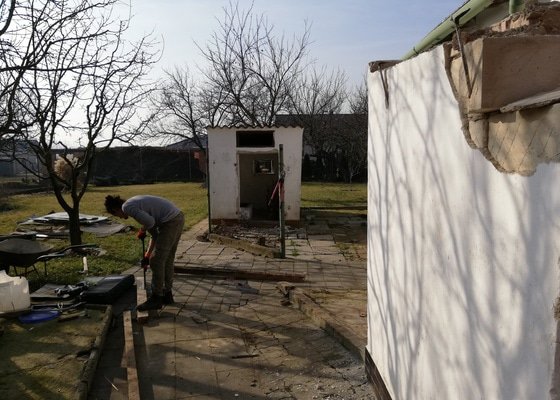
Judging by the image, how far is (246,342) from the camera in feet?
16.3

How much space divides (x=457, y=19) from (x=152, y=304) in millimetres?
4942

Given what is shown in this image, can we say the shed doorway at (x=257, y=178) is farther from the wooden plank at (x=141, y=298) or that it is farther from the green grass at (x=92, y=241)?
the wooden plank at (x=141, y=298)

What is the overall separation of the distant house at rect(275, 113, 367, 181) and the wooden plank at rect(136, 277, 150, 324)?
21.5 meters

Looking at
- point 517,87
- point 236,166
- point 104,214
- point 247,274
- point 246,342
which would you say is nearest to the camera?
point 517,87

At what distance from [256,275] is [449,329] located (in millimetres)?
5911

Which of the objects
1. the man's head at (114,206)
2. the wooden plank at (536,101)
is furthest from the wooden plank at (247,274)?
the wooden plank at (536,101)

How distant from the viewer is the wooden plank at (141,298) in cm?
555

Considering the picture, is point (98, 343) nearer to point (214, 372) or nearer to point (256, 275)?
A: point (214, 372)

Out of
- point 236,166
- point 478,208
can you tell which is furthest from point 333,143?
point 478,208

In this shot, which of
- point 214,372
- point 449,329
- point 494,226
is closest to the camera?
point 494,226

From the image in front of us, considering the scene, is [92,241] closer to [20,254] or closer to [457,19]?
[20,254]

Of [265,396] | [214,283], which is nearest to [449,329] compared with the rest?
[265,396]

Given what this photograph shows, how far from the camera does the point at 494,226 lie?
5.48ft

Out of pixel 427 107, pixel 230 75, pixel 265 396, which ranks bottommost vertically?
pixel 265 396
